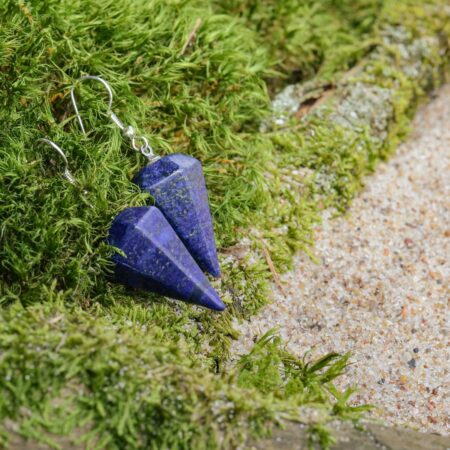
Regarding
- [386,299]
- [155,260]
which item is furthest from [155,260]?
[386,299]

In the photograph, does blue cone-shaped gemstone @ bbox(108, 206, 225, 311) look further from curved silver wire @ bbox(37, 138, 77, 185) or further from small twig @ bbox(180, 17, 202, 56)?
small twig @ bbox(180, 17, 202, 56)

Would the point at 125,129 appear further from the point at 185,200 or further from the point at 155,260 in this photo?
the point at 155,260

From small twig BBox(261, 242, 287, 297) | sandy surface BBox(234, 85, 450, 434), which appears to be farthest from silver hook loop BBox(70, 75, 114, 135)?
sandy surface BBox(234, 85, 450, 434)

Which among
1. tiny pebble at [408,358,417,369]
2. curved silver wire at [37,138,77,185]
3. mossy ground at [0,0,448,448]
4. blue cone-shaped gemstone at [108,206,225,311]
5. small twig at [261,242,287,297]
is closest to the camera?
mossy ground at [0,0,448,448]

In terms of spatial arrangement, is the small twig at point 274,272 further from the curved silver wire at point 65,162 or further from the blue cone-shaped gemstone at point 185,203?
the curved silver wire at point 65,162

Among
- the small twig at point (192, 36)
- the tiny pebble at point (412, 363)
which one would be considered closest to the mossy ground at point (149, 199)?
the small twig at point (192, 36)
